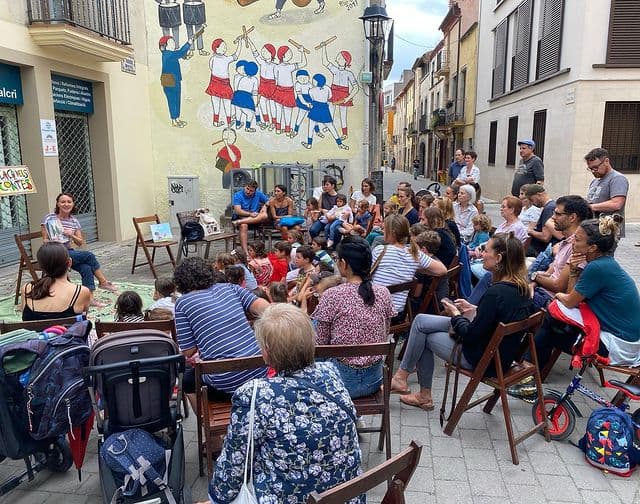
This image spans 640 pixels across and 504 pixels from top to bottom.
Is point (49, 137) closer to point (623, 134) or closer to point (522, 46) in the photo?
point (623, 134)

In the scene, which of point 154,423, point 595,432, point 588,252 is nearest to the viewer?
point 154,423

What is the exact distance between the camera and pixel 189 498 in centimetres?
257

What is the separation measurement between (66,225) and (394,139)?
67.1 meters

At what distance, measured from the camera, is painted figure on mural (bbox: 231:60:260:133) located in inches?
447

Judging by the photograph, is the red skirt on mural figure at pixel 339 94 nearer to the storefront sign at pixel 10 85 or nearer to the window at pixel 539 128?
the storefront sign at pixel 10 85

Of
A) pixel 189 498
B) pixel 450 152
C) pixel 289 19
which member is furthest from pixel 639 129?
pixel 450 152

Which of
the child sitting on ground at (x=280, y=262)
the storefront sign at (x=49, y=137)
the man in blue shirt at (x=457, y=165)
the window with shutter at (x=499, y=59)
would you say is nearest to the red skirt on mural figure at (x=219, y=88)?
the storefront sign at (x=49, y=137)

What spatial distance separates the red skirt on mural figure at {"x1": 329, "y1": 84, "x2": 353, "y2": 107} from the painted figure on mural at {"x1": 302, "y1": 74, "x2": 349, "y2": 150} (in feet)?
0.28

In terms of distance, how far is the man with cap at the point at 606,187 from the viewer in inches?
203

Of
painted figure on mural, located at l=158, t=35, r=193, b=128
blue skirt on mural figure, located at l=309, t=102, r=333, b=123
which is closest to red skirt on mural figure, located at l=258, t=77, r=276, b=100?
blue skirt on mural figure, located at l=309, t=102, r=333, b=123

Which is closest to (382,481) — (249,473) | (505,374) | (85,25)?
(249,473)

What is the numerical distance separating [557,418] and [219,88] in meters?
9.98

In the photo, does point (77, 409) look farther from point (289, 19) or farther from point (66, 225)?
point (289, 19)

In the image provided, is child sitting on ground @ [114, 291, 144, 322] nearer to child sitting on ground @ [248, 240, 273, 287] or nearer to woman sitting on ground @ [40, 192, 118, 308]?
child sitting on ground @ [248, 240, 273, 287]
